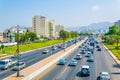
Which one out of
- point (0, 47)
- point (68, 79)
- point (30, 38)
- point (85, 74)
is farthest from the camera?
point (30, 38)

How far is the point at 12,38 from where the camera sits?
166 metres

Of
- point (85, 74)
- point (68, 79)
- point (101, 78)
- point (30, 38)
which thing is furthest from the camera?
point (30, 38)

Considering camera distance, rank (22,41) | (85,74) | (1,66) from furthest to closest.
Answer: (22,41)
(1,66)
(85,74)

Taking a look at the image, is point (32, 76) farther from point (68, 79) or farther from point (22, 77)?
point (68, 79)

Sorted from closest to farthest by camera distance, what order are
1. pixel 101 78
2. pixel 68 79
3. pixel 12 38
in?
pixel 101 78 < pixel 68 79 < pixel 12 38

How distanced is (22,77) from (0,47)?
59.3m

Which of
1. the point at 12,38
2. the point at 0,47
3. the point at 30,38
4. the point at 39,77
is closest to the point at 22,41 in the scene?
the point at 12,38

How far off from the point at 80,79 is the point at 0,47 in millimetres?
61556

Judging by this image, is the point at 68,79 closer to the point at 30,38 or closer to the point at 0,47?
the point at 0,47

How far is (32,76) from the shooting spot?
40438mm

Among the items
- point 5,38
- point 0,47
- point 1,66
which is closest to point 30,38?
point 5,38

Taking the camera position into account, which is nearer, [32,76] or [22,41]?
[32,76]

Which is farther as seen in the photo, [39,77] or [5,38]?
[5,38]

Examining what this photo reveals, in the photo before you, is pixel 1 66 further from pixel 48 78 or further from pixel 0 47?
pixel 0 47
